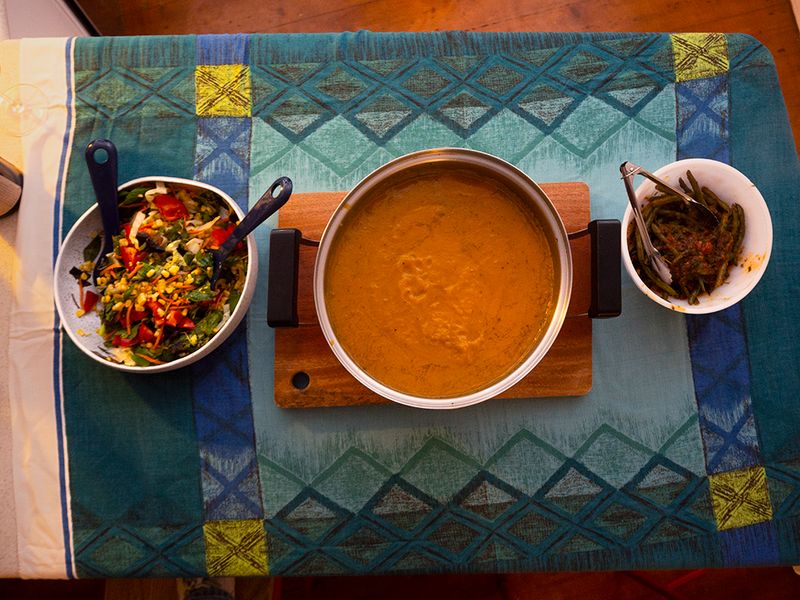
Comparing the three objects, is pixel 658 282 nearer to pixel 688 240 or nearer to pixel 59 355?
pixel 688 240

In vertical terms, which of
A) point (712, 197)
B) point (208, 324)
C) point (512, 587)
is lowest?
Result: point (512, 587)

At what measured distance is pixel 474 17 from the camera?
7.40 feet

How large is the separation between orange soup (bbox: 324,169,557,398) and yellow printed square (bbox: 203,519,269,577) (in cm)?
49

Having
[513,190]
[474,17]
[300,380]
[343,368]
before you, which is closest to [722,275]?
[513,190]

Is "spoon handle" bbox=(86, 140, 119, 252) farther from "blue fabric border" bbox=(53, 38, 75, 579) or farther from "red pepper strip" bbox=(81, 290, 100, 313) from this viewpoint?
"blue fabric border" bbox=(53, 38, 75, 579)

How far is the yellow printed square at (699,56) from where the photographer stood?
1.36 m

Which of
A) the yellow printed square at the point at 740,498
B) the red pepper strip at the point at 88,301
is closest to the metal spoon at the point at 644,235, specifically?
the yellow printed square at the point at 740,498

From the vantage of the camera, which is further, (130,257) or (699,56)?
(699,56)

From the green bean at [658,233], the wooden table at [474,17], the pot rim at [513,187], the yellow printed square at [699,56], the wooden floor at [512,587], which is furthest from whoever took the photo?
the wooden table at [474,17]

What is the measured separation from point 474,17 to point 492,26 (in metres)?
0.08

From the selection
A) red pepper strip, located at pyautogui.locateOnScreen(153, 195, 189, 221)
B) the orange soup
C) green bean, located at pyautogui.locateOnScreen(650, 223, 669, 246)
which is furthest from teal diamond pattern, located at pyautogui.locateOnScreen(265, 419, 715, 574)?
red pepper strip, located at pyautogui.locateOnScreen(153, 195, 189, 221)

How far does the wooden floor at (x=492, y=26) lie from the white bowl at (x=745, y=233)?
1.20 metres

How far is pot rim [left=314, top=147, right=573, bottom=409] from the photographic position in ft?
3.68

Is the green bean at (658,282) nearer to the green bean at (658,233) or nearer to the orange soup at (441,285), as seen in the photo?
the green bean at (658,233)
